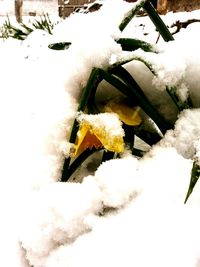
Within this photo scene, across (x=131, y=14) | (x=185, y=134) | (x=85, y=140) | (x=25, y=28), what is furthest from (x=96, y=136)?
(x=25, y=28)

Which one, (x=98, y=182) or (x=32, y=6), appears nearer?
(x=98, y=182)

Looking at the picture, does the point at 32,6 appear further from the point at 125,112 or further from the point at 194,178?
the point at 194,178

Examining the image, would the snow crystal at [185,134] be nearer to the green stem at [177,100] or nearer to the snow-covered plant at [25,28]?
the green stem at [177,100]

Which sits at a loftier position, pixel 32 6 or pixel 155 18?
pixel 155 18

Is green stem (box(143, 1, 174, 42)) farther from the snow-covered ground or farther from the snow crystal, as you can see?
the snow-covered ground

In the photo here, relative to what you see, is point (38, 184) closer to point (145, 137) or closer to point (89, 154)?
point (89, 154)

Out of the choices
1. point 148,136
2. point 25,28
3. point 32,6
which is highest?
point 148,136

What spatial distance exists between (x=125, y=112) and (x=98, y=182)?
0.16 meters

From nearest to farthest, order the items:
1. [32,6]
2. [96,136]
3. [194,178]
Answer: [194,178], [96,136], [32,6]

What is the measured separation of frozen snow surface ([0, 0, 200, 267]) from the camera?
1.64ft

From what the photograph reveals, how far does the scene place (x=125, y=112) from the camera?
2.25 feet

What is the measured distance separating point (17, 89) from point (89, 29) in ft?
A: 1.54

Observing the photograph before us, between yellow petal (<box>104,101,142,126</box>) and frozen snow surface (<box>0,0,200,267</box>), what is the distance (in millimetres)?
43

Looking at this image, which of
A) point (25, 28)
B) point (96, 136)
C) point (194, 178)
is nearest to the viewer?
point (194, 178)
